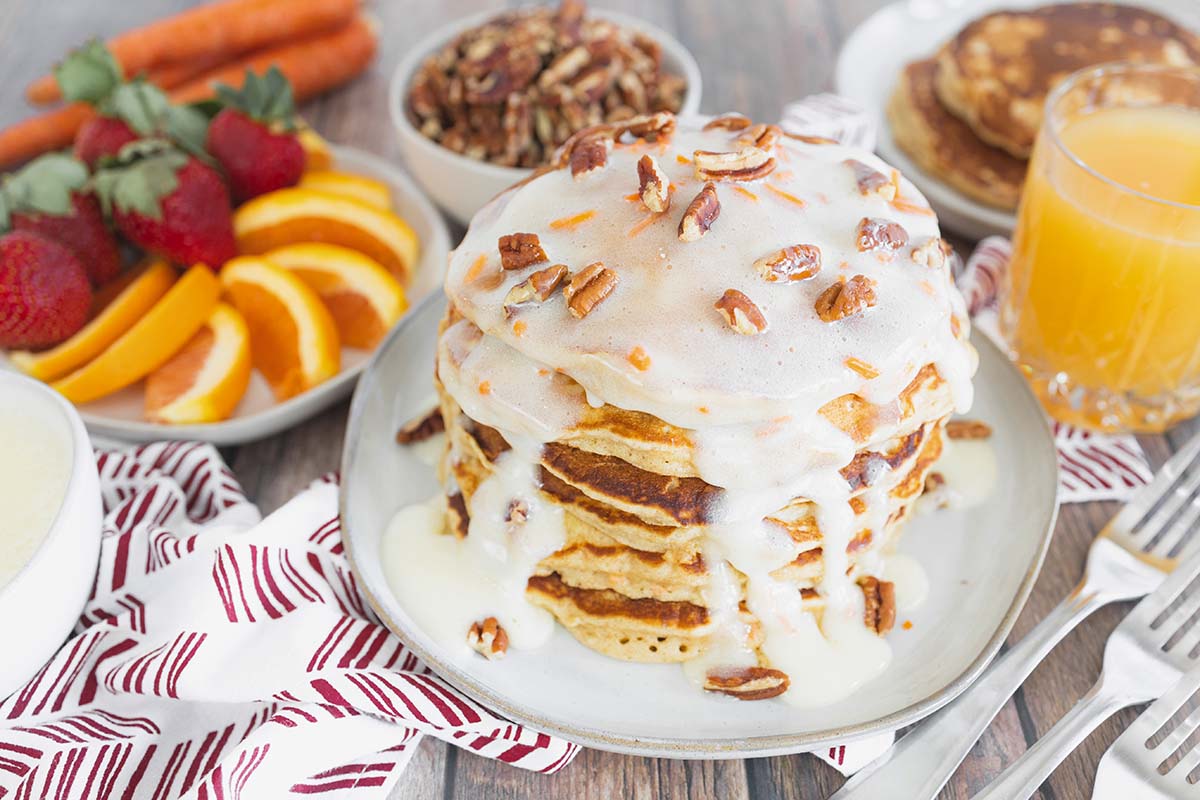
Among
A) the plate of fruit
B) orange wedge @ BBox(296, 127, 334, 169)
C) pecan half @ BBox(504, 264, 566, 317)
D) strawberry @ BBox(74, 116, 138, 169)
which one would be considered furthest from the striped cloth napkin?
strawberry @ BBox(74, 116, 138, 169)

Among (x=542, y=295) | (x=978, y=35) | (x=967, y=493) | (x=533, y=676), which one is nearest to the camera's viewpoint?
(x=542, y=295)

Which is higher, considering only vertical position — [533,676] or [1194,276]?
[1194,276]

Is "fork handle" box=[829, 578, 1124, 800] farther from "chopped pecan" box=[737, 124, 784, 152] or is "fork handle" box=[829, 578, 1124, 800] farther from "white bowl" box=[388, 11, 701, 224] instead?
"white bowl" box=[388, 11, 701, 224]

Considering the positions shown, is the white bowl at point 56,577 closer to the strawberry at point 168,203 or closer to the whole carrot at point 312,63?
the strawberry at point 168,203

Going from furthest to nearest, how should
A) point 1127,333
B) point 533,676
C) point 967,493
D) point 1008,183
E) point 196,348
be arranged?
point 1008,183, point 196,348, point 1127,333, point 967,493, point 533,676

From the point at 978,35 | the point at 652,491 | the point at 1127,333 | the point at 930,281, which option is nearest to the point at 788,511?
the point at 652,491

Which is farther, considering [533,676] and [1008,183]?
[1008,183]

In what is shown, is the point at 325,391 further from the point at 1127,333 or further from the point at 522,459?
the point at 1127,333
